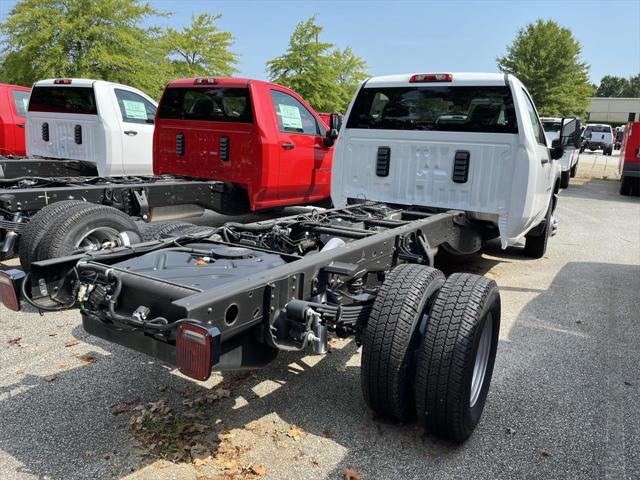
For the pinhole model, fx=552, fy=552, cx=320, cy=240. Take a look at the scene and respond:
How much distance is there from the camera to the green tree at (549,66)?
38.1 meters

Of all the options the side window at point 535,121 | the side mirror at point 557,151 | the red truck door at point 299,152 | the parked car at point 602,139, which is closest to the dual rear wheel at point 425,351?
the side window at point 535,121

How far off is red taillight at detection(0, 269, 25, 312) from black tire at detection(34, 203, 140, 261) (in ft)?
4.90

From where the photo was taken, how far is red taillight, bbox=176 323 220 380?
6.81ft

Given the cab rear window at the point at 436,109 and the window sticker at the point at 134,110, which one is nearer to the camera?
the cab rear window at the point at 436,109

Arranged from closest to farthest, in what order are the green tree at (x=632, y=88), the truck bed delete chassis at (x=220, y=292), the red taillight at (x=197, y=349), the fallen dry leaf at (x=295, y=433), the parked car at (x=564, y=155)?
1. the red taillight at (x=197, y=349)
2. the truck bed delete chassis at (x=220, y=292)
3. the fallen dry leaf at (x=295, y=433)
4. the parked car at (x=564, y=155)
5. the green tree at (x=632, y=88)

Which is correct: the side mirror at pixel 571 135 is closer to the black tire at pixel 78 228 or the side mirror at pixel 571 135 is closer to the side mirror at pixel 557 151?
the side mirror at pixel 557 151

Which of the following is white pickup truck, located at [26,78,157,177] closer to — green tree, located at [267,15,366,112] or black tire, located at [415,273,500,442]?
black tire, located at [415,273,500,442]

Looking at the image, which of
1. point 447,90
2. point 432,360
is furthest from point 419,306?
point 447,90

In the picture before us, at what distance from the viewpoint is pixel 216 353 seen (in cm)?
210

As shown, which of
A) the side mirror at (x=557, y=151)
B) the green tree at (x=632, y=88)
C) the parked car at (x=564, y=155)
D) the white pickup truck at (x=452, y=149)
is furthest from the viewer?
the green tree at (x=632, y=88)

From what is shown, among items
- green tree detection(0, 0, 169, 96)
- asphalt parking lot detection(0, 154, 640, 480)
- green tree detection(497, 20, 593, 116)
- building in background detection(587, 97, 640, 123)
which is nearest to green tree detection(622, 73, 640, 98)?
building in background detection(587, 97, 640, 123)

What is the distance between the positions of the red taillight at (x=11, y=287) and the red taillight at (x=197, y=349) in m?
1.05

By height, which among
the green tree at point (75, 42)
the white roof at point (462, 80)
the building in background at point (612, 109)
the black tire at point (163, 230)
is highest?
the building in background at point (612, 109)

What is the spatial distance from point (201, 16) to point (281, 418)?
893 inches
